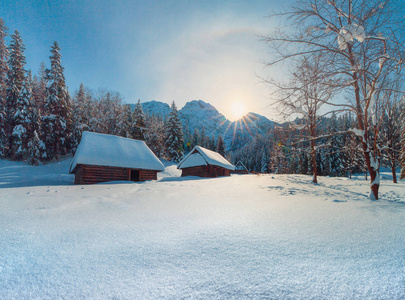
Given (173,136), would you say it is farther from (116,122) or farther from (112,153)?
(112,153)

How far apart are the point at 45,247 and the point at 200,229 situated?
7.12ft

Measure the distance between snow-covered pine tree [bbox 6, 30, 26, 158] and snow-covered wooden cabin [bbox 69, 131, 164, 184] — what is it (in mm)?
17228

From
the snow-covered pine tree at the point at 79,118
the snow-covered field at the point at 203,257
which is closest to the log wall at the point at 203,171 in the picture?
the snow-covered pine tree at the point at 79,118

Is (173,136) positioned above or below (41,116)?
below

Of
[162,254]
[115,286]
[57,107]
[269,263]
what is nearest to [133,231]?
[162,254]

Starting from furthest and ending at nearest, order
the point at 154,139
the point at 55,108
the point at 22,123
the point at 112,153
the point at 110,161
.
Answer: the point at 154,139 → the point at 55,108 → the point at 22,123 → the point at 112,153 → the point at 110,161

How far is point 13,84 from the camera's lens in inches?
1053

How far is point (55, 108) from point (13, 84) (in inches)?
235

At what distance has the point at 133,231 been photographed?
3059 mm

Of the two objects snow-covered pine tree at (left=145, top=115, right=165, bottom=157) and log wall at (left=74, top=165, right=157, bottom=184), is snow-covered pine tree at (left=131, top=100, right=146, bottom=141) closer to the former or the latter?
snow-covered pine tree at (left=145, top=115, right=165, bottom=157)

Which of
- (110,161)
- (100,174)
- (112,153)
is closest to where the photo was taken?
(100,174)

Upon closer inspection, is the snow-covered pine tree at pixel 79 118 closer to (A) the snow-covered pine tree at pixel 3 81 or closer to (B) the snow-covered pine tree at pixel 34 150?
(B) the snow-covered pine tree at pixel 34 150

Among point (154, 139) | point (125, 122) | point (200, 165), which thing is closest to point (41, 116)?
point (125, 122)

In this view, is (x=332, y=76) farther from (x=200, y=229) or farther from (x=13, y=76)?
(x=13, y=76)
